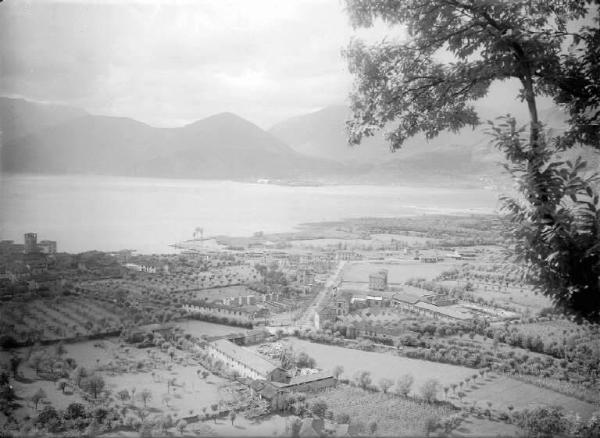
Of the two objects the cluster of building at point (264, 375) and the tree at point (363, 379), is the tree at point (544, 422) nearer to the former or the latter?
the tree at point (363, 379)

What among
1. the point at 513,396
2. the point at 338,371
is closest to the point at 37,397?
the point at 338,371

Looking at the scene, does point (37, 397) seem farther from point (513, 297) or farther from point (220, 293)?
point (513, 297)

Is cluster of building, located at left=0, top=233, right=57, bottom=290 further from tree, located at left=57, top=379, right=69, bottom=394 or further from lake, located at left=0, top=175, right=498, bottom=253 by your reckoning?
tree, located at left=57, top=379, right=69, bottom=394

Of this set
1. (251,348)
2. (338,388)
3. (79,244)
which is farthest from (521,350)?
(79,244)

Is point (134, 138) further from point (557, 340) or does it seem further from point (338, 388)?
point (557, 340)

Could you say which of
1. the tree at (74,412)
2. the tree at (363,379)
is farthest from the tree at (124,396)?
the tree at (363,379)

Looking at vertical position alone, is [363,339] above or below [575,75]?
below
